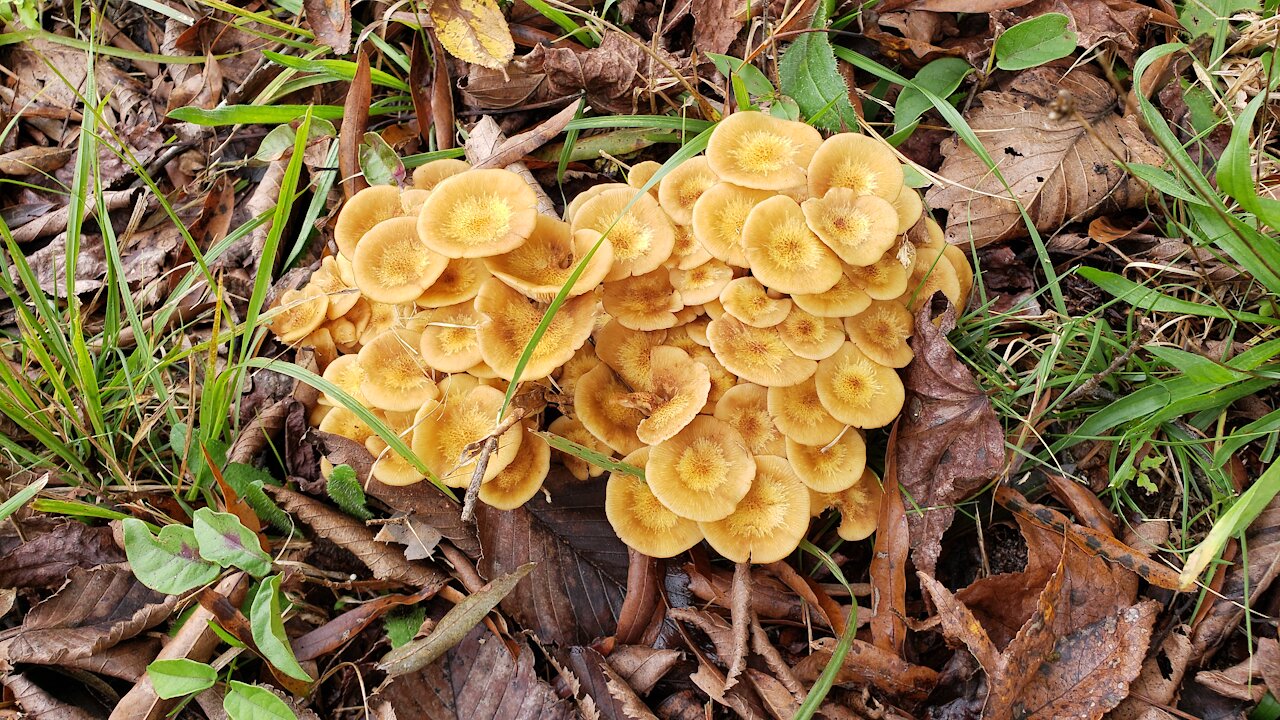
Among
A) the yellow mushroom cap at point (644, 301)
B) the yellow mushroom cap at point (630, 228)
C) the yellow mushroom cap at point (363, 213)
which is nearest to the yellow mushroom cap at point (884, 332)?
the yellow mushroom cap at point (644, 301)

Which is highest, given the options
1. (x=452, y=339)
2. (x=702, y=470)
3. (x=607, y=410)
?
(x=452, y=339)

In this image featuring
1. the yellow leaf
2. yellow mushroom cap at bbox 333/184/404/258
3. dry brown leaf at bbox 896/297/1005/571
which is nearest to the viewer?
dry brown leaf at bbox 896/297/1005/571

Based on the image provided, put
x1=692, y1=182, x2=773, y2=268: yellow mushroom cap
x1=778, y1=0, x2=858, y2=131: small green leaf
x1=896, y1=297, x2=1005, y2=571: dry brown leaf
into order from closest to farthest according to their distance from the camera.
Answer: x1=692, y1=182, x2=773, y2=268: yellow mushroom cap
x1=896, y1=297, x2=1005, y2=571: dry brown leaf
x1=778, y1=0, x2=858, y2=131: small green leaf

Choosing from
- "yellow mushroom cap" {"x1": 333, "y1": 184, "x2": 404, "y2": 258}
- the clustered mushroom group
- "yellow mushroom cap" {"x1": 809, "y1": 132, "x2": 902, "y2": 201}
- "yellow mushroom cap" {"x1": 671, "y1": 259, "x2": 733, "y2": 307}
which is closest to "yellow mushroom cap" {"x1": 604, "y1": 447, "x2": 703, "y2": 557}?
the clustered mushroom group

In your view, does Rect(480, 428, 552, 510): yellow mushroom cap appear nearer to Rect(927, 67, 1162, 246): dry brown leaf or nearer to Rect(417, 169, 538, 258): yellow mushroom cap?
Rect(417, 169, 538, 258): yellow mushroom cap

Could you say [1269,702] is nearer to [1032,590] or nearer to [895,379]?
[1032,590]

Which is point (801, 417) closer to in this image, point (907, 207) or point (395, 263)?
point (907, 207)

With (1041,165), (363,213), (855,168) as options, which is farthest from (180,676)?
(1041,165)

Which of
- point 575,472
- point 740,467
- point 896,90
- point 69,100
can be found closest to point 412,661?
point 575,472
